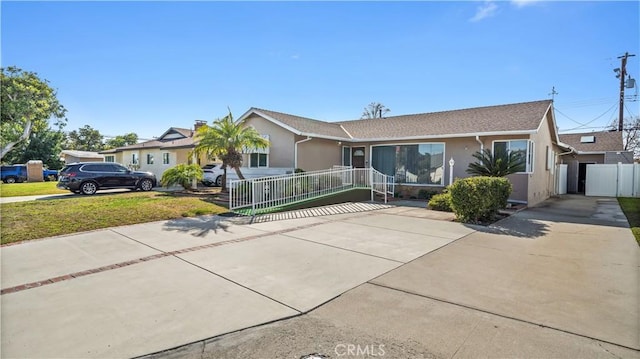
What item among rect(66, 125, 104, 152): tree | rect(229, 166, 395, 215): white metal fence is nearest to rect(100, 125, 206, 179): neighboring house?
rect(229, 166, 395, 215): white metal fence

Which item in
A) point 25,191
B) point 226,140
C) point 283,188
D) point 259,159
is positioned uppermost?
point 226,140

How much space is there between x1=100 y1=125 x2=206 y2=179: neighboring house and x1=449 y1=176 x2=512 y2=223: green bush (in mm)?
17355

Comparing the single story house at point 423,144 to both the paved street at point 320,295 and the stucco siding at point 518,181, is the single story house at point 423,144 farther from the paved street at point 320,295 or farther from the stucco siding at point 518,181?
the paved street at point 320,295

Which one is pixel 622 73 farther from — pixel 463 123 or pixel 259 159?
pixel 259 159

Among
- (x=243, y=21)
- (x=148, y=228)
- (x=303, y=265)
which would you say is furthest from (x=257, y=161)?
(x=303, y=265)

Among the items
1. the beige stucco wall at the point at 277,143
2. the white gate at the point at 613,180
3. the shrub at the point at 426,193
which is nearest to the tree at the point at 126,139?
the beige stucco wall at the point at 277,143

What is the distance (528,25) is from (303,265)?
11.6 m

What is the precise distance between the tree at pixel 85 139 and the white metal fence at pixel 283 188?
63.3m

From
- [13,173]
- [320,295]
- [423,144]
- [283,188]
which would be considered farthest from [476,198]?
[13,173]

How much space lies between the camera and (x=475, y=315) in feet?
11.6

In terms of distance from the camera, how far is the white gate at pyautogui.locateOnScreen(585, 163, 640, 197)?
60.6ft

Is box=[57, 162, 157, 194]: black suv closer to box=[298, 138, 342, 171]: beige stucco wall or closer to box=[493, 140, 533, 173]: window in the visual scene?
box=[298, 138, 342, 171]: beige stucco wall

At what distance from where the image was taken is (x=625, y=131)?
3259cm

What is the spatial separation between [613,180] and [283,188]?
2089cm
